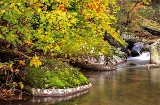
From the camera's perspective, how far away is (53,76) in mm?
10453

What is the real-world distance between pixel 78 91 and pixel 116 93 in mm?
1278

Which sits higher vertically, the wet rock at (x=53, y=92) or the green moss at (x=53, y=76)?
the green moss at (x=53, y=76)

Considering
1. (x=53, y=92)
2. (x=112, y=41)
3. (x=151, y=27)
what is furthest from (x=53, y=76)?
(x=151, y=27)

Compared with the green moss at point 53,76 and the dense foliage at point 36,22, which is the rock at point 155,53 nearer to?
the dense foliage at point 36,22

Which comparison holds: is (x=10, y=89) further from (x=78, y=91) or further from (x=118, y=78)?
(x=118, y=78)

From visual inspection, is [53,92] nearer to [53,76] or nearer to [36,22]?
[53,76]

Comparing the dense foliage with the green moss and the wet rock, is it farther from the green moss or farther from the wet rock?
the wet rock

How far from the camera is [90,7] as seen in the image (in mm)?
12797

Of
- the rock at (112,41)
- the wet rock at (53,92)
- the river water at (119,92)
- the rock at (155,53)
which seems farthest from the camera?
the rock at (112,41)

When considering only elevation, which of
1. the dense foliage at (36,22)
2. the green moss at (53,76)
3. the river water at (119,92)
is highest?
the dense foliage at (36,22)

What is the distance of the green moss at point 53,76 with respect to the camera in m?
10.1

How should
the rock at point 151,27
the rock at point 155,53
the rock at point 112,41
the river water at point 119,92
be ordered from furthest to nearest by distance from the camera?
the rock at point 151,27, the rock at point 112,41, the rock at point 155,53, the river water at point 119,92

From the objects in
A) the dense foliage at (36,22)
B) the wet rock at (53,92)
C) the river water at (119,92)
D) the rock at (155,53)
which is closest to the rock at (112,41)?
the rock at (155,53)

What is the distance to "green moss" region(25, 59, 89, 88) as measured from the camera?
1012cm
